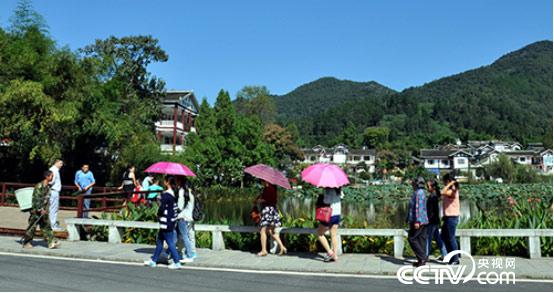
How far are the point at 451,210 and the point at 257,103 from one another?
71238 mm

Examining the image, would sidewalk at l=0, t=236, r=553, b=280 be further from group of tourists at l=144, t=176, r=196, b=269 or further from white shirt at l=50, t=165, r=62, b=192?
white shirt at l=50, t=165, r=62, b=192

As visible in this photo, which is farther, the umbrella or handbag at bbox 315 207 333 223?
the umbrella

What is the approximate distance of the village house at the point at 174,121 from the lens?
164ft

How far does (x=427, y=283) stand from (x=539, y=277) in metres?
1.88

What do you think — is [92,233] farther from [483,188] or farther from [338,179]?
[483,188]

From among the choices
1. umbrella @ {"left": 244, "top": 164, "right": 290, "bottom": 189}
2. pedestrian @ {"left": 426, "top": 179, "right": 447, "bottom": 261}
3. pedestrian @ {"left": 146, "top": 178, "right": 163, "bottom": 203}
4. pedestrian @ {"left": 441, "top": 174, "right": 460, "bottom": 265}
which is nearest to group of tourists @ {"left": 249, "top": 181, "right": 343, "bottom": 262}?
umbrella @ {"left": 244, "top": 164, "right": 290, "bottom": 189}

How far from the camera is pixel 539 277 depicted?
7.59 m

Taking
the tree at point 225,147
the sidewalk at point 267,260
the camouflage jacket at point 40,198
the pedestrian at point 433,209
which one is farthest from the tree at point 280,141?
the pedestrian at point 433,209

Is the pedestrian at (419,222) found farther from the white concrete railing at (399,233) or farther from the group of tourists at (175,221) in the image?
the group of tourists at (175,221)

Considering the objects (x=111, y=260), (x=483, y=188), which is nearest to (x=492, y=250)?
(x=111, y=260)

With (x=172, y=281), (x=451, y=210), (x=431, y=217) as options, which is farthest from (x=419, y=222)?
(x=172, y=281)

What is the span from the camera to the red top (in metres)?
9.26

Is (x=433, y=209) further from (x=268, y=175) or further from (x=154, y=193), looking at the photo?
(x=154, y=193)

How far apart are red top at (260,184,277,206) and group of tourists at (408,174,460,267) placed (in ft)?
8.50
